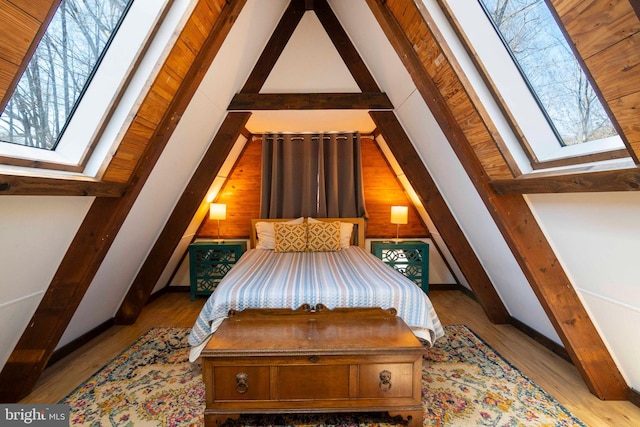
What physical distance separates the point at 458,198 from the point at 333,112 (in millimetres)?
1533

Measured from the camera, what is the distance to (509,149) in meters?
1.78

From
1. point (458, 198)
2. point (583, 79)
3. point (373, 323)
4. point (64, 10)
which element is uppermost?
point (64, 10)

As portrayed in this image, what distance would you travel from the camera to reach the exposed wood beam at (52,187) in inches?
47.4

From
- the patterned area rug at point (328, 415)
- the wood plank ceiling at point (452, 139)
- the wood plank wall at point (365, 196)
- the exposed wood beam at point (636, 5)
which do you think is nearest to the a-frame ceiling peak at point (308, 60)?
the wood plank ceiling at point (452, 139)

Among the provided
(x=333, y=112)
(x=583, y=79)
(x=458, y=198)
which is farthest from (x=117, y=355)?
(x=583, y=79)

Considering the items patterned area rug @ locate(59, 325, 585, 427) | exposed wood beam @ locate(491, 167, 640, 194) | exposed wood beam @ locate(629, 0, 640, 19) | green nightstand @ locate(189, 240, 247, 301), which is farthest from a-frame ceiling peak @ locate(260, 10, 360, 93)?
patterned area rug @ locate(59, 325, 585, 427)

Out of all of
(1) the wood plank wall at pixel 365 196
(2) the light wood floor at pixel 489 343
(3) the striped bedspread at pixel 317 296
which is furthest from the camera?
(1) the wood plank wall at pixel 365 196

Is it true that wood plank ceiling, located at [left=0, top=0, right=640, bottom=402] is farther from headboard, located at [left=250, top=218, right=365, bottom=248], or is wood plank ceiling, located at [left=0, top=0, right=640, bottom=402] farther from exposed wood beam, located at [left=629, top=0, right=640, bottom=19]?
headboard, located at [left=250, top=218, right=365, bottom=248]

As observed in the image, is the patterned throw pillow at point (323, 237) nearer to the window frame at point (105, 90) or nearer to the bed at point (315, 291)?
the bed at point (315, 291)

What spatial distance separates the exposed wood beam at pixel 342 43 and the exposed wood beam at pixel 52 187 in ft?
7.42

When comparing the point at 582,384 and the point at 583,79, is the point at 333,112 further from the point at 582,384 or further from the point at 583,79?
the point at 582,384

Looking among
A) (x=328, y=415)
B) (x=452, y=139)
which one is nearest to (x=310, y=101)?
(x=452, y=139)

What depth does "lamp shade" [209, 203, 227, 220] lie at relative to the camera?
3748 mm

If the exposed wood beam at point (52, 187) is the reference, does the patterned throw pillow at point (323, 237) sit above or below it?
below
